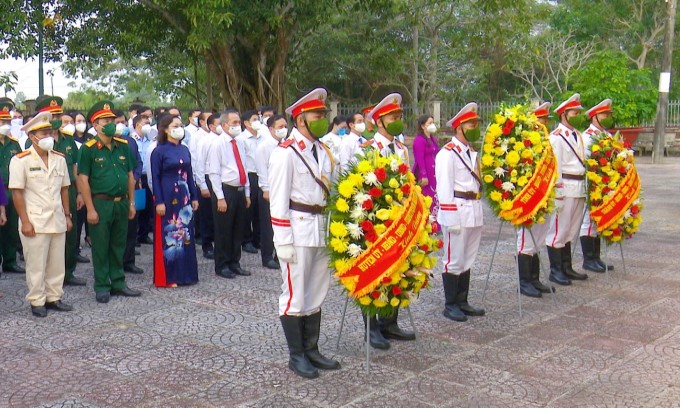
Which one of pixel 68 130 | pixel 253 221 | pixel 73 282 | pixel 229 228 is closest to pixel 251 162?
pixel 253 221

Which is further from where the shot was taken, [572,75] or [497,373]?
[572,75]

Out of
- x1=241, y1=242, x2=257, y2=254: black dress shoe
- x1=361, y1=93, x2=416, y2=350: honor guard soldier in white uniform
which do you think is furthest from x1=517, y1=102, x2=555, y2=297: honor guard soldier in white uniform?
x1=241, y1=242, x2=257, y2=254: black dress shoe

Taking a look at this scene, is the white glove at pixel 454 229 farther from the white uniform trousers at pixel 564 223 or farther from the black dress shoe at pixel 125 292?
the black dress shoe at pixel 125 292

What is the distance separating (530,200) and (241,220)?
3.57m

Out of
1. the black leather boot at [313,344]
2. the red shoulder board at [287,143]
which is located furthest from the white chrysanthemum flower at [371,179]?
the black leather boot at [313,344]

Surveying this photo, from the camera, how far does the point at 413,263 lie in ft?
19.4

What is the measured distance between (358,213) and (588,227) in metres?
4.62

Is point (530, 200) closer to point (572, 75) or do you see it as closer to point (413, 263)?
point (413, 263)

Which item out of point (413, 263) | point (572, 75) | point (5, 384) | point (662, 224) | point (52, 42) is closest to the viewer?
point (5, 384)

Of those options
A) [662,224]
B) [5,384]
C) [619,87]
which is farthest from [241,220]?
[619,87]

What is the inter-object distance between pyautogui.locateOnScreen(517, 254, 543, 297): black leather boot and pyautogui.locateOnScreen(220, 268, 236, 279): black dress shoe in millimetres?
3187

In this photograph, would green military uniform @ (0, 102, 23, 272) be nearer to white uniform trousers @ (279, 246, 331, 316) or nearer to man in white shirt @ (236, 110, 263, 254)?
man in white shirt @ (236, 110, 263, 254)

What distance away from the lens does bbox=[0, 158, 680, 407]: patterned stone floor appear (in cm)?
525

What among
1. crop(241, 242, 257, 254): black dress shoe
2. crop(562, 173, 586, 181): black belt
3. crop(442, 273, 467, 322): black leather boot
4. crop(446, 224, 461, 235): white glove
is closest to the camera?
crop(446, 224, 461, 235): white glove
